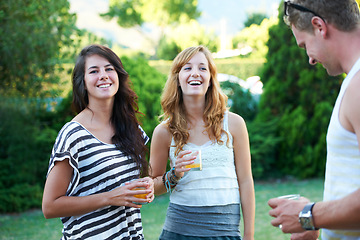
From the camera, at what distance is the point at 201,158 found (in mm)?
2797

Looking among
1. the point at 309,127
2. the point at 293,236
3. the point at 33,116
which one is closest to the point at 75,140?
the point at 293,236

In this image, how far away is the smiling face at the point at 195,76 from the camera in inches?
117

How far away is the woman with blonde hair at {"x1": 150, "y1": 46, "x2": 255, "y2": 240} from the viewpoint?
272 cm

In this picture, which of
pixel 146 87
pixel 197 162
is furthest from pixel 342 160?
pixel 146 87

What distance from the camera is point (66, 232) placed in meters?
2.44

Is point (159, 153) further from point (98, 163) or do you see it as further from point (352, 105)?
point (352, 105)

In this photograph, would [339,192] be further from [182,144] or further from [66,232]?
[66,232]

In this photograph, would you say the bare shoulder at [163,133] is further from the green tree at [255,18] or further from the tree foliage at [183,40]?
the green tree at [255,18]

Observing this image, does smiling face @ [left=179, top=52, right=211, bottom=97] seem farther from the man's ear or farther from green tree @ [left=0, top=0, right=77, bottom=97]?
green tree @ [left=0, top=0, right=77, bottom=97]

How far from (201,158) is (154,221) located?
375 centimetres

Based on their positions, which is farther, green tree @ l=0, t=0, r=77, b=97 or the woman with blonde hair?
green tree @ l=0, t=0, r=77, b=97

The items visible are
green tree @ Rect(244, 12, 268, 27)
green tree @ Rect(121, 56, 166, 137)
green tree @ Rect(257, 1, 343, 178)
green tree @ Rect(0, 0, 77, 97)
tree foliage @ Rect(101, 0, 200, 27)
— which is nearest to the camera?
green tree @ Rect(0, 0, 77, 97)

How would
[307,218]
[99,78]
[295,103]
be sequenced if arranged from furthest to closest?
[295,103], [99,78], [307,218]

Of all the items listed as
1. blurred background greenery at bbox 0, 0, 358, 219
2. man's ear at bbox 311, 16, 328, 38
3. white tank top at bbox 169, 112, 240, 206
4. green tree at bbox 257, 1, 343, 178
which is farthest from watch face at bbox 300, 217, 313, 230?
green tree at bbox 257, 1, 343, 178
